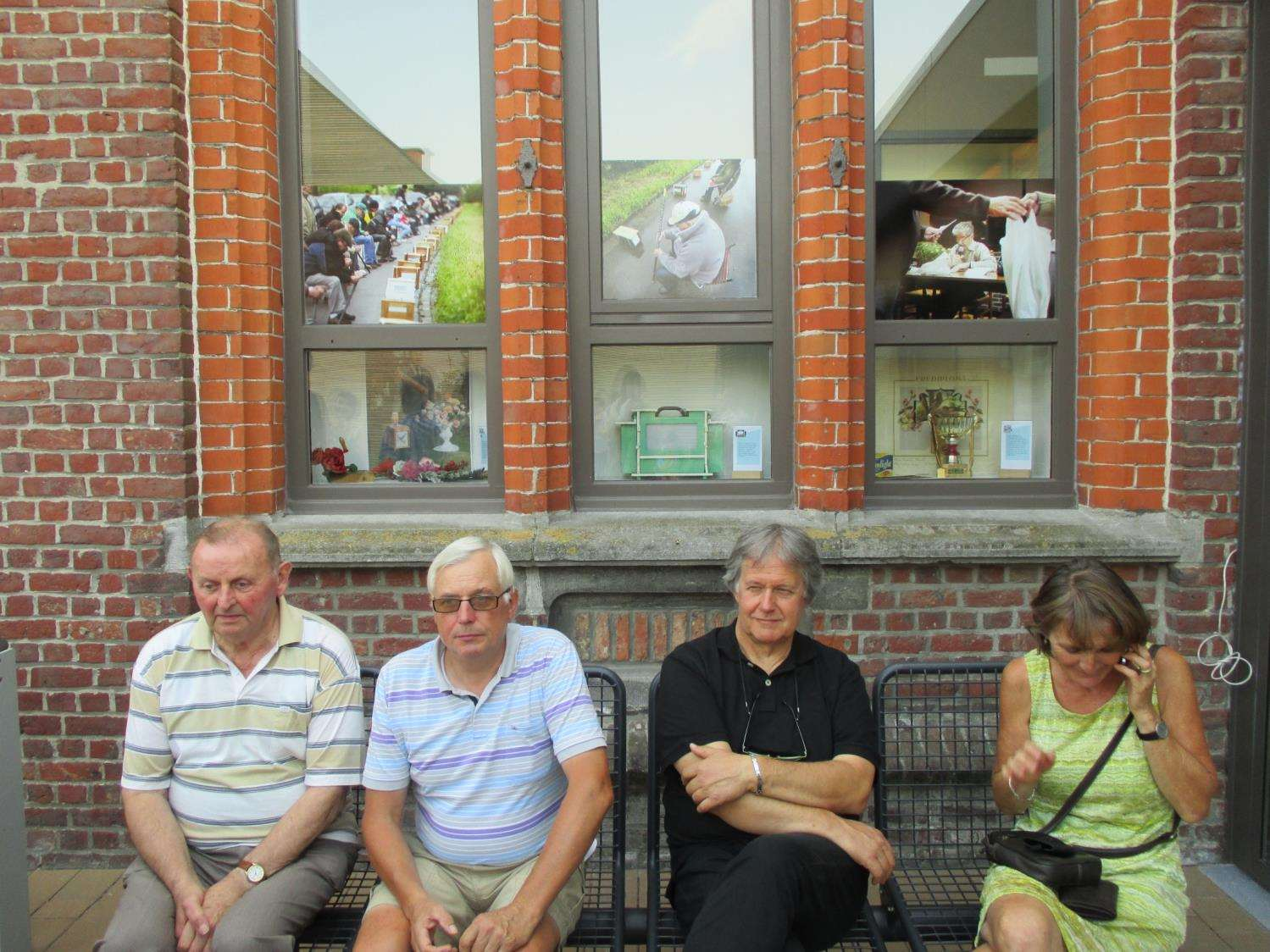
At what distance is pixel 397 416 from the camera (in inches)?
159

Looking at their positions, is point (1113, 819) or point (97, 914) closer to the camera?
point (1113, 819)

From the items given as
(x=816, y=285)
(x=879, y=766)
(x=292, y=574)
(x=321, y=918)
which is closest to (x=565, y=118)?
(x=816, y=285)

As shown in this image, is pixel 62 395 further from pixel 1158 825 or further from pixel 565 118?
pixel 1158 825

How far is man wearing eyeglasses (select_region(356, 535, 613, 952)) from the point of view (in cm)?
238

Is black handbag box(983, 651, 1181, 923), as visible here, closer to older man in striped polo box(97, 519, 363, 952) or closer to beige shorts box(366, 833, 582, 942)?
beige shorts box(366, 833, 582, 942)

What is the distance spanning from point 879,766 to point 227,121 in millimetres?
3244

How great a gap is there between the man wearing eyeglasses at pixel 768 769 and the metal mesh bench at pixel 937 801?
0.32 m

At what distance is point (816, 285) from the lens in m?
3.69

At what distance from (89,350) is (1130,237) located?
3893 millimetres

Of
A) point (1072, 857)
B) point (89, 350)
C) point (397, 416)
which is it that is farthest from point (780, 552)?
point (89, 350)

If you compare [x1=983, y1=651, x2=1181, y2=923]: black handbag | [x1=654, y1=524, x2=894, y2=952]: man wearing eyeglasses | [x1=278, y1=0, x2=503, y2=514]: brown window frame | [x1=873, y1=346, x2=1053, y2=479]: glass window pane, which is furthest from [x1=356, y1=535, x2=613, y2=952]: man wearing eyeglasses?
[x1=873, y1=346, x2=1053, y2=479]: glass window pane

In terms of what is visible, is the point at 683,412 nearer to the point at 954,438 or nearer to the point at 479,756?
the point at 954,438

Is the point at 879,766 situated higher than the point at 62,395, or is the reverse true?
the point at 62,395

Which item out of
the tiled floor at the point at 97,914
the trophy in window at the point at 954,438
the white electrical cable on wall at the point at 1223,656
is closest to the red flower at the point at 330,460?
the tiled floor at the point at 97,914
